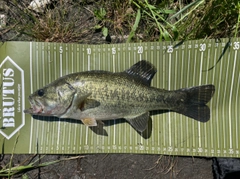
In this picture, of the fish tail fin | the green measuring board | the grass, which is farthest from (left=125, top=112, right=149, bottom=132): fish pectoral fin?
the grass

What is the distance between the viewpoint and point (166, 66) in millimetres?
3502

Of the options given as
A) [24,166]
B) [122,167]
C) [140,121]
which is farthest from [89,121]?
[24,166]

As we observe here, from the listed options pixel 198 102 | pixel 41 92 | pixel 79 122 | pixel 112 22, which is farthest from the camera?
pixel 112 22

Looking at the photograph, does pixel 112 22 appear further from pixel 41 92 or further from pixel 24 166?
pixel 24 166

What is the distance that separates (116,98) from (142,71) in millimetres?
506

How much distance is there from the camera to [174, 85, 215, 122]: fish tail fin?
11.1ft

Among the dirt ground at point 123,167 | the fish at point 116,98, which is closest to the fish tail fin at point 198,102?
the fish at point 116,98

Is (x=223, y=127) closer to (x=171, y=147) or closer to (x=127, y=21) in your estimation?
(x=171, y=147)

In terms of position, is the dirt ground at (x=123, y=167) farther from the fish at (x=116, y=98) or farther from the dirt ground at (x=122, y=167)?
the fish at (x=116, y=98)

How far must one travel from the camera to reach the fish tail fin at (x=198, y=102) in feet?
11.1

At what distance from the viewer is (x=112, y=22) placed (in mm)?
3695

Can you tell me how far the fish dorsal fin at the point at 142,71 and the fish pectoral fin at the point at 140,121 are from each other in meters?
0.42

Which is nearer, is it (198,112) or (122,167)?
(198,112)

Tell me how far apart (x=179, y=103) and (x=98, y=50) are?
4.19 feet
